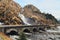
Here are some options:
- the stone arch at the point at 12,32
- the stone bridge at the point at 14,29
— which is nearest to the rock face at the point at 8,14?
the stone bridge at the point at 14,29

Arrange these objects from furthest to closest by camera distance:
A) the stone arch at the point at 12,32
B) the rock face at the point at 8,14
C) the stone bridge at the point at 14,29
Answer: the rock face at the point at 8,14 < the stone arch at the point at 12,32 < the stone bridge at the point at 14,29

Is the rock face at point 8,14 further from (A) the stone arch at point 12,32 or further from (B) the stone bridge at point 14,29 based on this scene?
(A) the stone arch at point 12,32

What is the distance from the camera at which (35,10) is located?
Result: 16038 cm

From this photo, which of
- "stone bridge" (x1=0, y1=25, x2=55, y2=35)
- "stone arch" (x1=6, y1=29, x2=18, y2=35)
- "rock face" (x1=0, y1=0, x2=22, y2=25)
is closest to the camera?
"stone bridge" (x1=0, y1=25, x2=55, y2=35)

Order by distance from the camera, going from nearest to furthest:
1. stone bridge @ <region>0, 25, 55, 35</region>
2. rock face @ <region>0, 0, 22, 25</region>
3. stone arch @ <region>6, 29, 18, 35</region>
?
stone bridge @ <region>0, 25, 55, 35</region>
stone arch @ <region>6, 29, 18, 35</region>
rock face @ <region>0, 0, 22, 25</region>

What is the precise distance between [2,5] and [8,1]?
6.24 meters

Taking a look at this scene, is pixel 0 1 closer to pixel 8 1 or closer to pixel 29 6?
pixel 8 1

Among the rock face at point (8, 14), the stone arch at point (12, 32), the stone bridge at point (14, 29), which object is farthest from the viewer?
the rock face at point (8, 14)

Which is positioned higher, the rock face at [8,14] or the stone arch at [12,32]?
the rock face at [8,14]

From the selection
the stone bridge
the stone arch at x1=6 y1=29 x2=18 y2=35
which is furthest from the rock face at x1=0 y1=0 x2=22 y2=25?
the stone arch at x1=6 y1=29 x2=18 y2=35

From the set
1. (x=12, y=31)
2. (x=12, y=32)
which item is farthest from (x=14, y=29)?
(x=12, y=32)

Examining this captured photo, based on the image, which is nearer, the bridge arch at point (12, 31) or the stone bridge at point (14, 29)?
the stone bridge at point (14, 29)

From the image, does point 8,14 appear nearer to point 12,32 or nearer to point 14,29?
point 12,32

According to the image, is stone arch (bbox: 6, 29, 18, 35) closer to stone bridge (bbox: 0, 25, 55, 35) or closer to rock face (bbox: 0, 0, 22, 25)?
stone bridge (bbox: 0, 25, 55, 35)
